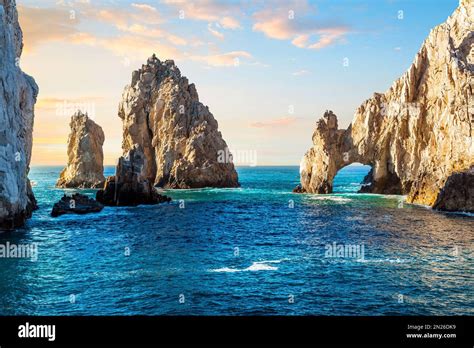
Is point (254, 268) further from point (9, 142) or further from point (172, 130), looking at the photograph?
point (172, 130)

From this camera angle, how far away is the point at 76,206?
255 ft

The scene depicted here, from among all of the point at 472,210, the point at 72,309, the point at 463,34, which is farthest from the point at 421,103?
the point at 72,309

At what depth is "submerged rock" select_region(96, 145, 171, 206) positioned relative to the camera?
90625 millimetres

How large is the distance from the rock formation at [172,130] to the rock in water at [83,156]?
11.2m

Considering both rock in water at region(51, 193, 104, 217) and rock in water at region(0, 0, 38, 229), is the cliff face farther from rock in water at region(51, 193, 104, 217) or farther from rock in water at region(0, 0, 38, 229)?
rock in water at region(0, 0, 38, 229)

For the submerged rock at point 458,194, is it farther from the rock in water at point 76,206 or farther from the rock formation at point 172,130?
the rock formation at point 172,130

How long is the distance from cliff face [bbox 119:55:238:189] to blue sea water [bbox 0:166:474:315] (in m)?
64.0

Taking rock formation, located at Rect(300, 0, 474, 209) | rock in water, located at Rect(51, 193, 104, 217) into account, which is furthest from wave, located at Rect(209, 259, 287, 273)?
rock formation, located at Rect(300, 0, 474, 209)

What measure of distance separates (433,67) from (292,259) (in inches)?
2853

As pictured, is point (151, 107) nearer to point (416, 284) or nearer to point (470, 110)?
point (470, 110)

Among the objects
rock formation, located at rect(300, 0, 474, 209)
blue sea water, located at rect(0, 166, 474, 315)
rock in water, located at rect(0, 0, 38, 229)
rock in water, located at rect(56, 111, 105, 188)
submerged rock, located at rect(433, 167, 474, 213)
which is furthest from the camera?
rock in water, located at rect(56, 111, 105, 188)

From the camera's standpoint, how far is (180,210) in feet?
269

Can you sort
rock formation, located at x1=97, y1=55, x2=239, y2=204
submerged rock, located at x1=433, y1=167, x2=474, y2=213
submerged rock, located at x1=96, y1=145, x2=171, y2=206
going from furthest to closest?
rock formation, located at x1=97, y1=55, x2=239, y2=204 < submerged rock, located at x1=96, y1=145, x2=171, y2=206 < submerged rock, located at x1=433, y1=167, x2=474, y2=213

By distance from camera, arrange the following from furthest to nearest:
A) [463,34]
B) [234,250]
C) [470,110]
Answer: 1. [463,34]
2. [470,110]
3. [234,250]
